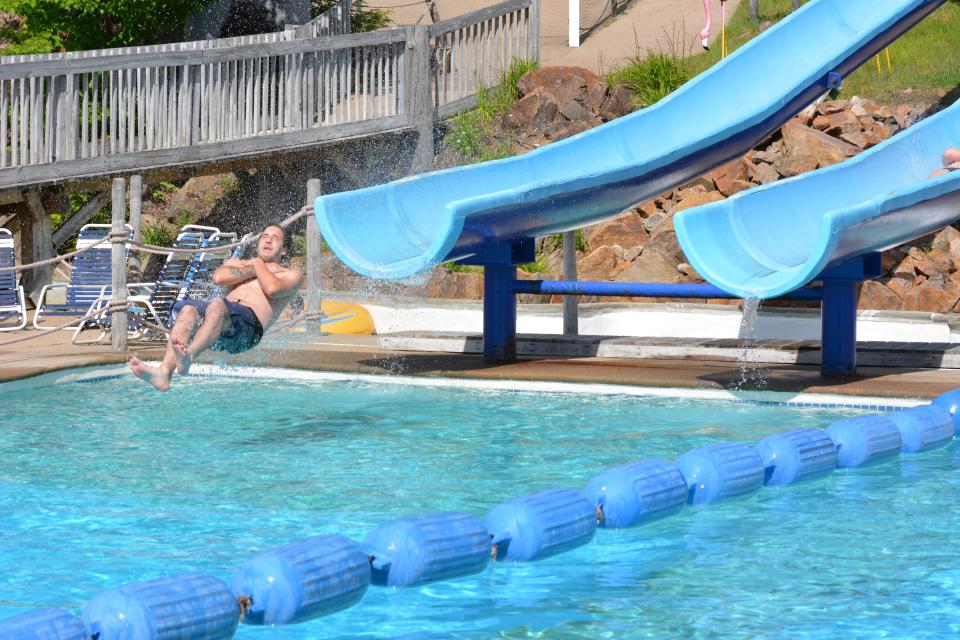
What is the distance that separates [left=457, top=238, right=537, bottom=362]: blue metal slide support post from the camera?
10180 mm

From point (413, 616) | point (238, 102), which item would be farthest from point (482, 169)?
point (413, 616)

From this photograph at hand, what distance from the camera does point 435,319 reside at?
12930 mm

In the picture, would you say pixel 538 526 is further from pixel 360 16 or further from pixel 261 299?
pixel 360 16

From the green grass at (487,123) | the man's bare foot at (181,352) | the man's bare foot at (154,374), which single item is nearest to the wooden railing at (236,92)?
the green grass at (487,123)

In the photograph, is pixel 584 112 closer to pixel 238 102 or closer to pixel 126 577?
pixel 238 102

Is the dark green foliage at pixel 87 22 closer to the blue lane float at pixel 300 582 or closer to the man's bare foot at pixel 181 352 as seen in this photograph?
the man's bare foot at pixel 181 352

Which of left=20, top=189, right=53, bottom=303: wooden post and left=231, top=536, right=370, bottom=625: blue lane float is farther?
left=20, top=189, right=53, bottom=303: wooden post

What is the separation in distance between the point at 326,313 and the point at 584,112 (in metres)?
4.83

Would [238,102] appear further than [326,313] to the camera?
Yes

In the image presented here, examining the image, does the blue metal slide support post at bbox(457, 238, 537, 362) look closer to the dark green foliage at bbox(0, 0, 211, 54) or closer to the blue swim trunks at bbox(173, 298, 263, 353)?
the blue swim trunks at bbox(173, 298, 263, 353)

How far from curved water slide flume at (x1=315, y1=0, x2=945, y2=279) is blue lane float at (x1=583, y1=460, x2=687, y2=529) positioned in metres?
3.37

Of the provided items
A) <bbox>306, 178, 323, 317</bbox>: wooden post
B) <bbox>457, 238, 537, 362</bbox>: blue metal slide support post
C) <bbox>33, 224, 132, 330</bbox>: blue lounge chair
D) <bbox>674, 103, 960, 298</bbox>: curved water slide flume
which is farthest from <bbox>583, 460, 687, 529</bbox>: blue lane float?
<bbox>33, 224, 132, 330</bbox>: blue lounge chair

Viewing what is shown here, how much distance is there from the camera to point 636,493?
5719 mm

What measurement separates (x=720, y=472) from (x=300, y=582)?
2.54 metres
